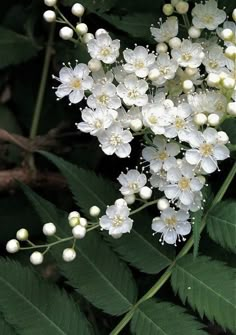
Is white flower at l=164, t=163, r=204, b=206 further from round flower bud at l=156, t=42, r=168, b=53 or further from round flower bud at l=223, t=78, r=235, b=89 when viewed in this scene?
round flower bud at l=156, t=42, r=168, b=53

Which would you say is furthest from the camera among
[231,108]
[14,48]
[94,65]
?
[14,48]

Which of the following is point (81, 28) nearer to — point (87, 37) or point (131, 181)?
point (87, 37)

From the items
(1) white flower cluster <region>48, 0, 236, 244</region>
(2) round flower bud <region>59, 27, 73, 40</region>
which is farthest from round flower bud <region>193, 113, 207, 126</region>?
(2) round flower bud <region>59, 27, 73, 40</region>

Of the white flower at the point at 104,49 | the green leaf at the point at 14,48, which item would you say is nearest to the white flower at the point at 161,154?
the white flower at the point at 104,49

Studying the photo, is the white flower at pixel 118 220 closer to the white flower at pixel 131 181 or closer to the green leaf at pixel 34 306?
the white flower at pixel 131 181

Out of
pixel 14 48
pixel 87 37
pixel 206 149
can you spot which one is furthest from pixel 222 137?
pixel 14 48

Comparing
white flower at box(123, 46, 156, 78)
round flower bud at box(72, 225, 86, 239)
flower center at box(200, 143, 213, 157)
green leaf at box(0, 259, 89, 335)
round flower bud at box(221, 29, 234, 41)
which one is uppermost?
round flower bud at box(221, 29, 234, 41)

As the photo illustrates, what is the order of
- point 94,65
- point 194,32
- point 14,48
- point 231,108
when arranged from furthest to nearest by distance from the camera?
point 14,48 < point 194,32 < point 94,65 < point 231,108
